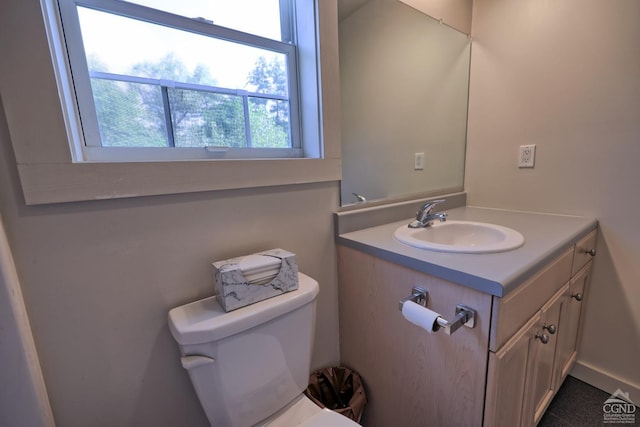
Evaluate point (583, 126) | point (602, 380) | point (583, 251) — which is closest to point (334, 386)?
point (583, 251)

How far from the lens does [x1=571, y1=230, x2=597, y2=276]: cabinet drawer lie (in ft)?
3.67

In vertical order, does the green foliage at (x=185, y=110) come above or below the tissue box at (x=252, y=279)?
above

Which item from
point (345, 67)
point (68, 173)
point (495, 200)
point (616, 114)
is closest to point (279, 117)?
point (345, 67)

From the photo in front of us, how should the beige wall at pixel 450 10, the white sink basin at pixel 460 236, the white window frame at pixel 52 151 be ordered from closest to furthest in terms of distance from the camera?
the white window frame at pixel 52 151, the white sink basin at pixel 460 236, the beige wall at pixel 450 10

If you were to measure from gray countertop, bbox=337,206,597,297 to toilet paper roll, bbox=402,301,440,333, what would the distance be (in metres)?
0.11

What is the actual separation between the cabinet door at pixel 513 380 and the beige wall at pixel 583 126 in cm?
73

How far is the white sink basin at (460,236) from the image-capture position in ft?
3.07

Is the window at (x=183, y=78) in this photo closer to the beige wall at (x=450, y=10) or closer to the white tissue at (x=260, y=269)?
the white tissue at (x=260, y=269)

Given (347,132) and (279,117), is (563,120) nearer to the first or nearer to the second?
(347,132)

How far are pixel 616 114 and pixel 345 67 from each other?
1.19 metres

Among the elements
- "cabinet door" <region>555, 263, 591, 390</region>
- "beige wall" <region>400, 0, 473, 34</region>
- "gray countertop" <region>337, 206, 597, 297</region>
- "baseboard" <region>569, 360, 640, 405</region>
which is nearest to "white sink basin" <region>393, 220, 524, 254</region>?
"gray countertop" <region>337, 206, 597, 297</region>

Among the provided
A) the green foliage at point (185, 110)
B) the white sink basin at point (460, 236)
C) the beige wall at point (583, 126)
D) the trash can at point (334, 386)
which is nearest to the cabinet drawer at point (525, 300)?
the white sink basin at point (460, 236)

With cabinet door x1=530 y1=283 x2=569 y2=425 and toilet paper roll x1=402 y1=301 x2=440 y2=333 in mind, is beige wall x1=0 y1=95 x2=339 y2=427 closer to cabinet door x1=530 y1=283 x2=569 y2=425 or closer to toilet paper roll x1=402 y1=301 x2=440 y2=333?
toilet paper roll x1=402 y1=301 x2=440 y2=333

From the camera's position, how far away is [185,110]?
87cm
